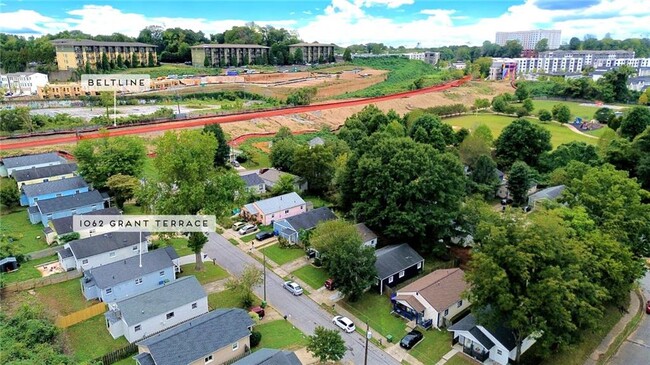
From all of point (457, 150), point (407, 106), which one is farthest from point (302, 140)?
point (407, 106)

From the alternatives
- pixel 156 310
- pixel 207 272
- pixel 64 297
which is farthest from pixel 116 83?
pixel 156 310

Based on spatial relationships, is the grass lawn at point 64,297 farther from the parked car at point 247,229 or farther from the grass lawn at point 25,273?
the parked car at point 247,229

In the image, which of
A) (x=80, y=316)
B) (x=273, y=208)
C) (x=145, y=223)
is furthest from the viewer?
(x=273, y=208)

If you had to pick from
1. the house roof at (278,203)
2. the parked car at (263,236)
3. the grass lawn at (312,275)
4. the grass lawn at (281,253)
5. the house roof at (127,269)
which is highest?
the house roof at (278,203)

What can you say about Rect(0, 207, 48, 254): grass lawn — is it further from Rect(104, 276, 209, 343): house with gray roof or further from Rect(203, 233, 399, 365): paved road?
Rect(203, 233, 399, 365): paved road

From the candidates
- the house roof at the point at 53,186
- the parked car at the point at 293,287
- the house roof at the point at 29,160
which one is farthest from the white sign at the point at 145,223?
Answer: the house roof at the point at 29,160

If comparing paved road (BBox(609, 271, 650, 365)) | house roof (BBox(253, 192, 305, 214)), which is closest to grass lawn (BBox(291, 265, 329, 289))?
house roof (BBox(253, 192, 305, 214))

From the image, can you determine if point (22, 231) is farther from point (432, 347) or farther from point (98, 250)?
point (432, 347)
